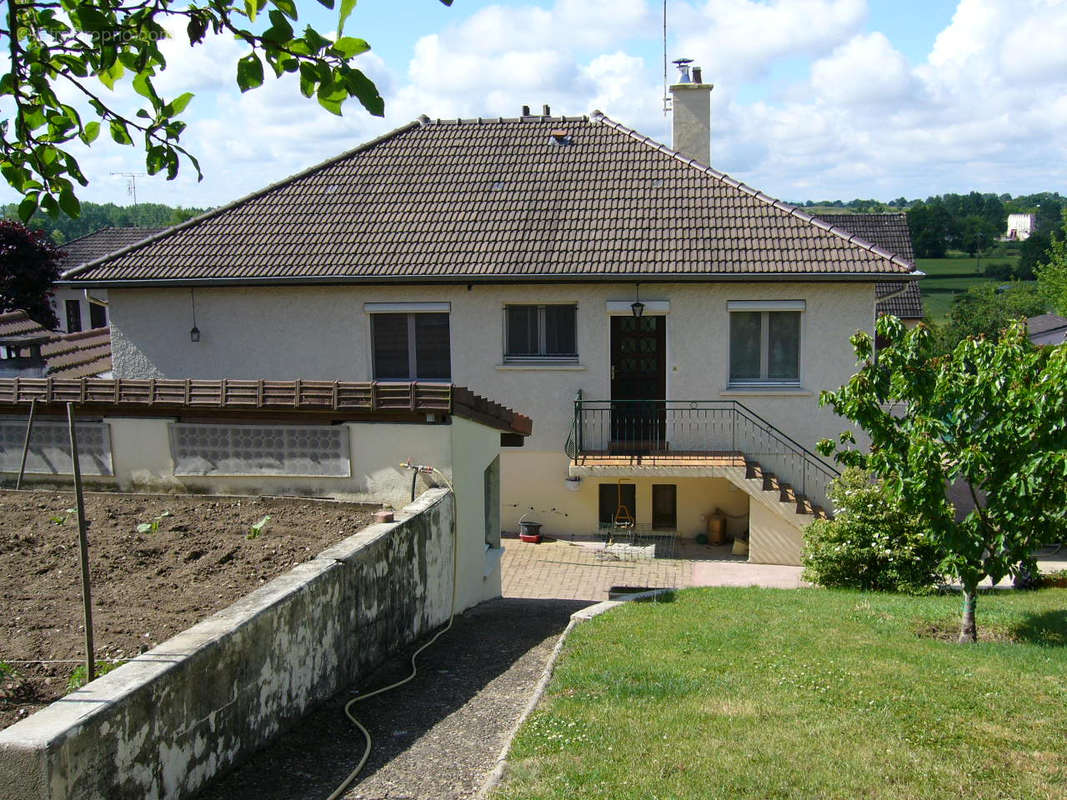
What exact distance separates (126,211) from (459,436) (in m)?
162

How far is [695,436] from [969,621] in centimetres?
795

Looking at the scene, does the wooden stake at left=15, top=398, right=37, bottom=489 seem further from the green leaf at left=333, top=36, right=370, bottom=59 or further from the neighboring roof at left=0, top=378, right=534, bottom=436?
the green leaf at left=333, top=36, right=370, bottom=59

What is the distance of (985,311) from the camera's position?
4934 centimetres

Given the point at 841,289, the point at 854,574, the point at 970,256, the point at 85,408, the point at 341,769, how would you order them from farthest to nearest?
1. the point at 970,256
2. the point at 841,289
3. the point at 854,574
4. the point at 85,408
5. the point at 341,769

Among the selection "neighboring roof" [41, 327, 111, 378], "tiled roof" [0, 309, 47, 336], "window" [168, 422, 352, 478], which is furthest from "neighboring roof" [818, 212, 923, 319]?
"window" [168, 422, 352, 478]

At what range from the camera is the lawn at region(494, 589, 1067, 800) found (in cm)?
503

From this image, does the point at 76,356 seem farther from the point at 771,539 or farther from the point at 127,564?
the point at 771,539

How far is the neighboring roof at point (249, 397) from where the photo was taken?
9.19 metres

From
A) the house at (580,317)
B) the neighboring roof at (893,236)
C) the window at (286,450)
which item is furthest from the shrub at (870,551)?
the neighboring roof at (893,236)

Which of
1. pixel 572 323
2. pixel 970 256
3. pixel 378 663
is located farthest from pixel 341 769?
pixel 970 256

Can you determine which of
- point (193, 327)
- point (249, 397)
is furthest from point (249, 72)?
point (193, 327)

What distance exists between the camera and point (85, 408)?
9.51m

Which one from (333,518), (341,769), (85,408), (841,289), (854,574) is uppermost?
(841,289)

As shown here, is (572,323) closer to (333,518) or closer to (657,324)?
(657,324)
